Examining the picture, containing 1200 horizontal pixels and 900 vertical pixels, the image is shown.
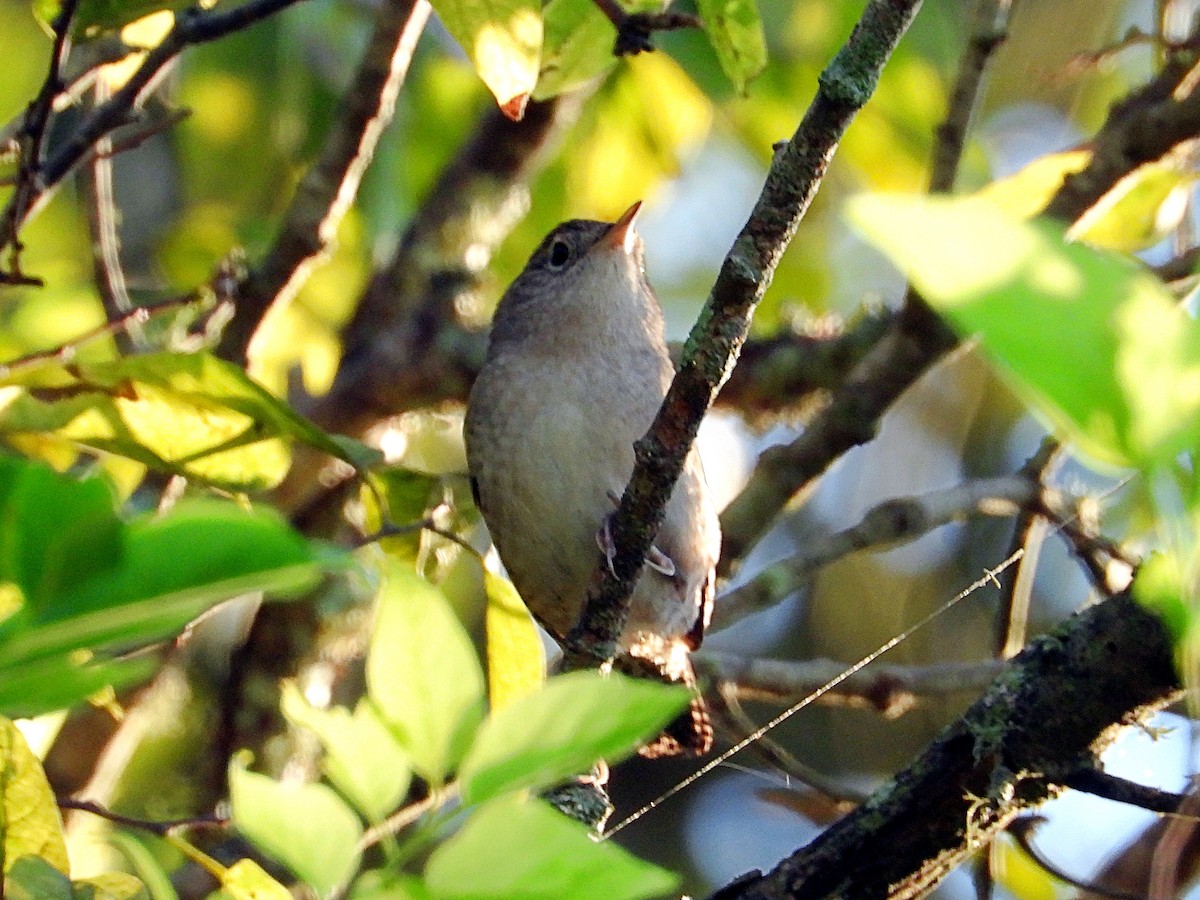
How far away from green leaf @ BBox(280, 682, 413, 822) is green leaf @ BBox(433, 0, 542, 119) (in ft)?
3.72

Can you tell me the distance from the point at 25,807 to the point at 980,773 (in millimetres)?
1213

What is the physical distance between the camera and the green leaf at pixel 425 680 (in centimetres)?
106

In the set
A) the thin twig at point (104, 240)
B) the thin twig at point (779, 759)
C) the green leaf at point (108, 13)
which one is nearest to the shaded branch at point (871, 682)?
the thin twig at point (779, 759)

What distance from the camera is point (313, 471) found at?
14.3 feet

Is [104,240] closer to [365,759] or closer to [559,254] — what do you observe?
[559,254]

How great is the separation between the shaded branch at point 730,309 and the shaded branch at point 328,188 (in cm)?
142

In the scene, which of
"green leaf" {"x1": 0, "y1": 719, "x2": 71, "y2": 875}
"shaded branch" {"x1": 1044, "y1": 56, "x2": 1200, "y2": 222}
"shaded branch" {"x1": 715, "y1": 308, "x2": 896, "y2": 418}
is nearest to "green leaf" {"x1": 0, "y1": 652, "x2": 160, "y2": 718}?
"green leaf" {"x1": 0, "y1": 719, "x2": 71, "y2": 875}

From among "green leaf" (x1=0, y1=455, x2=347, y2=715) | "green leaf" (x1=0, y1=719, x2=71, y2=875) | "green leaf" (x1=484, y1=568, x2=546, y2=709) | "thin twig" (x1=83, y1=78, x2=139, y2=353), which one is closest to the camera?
"green leaf" (x1=0, y1=455, x2=347, y2=715)

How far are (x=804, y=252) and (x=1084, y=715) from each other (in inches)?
134

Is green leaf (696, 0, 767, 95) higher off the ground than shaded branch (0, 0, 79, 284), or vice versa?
green leaf (696, 0, 767, 95)

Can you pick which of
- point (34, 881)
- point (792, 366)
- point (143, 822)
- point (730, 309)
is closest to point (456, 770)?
point (34, 881)

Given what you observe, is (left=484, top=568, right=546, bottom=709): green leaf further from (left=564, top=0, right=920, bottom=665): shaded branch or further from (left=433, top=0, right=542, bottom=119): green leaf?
(left=433, top=0, right=542, bottom=119): green leaf

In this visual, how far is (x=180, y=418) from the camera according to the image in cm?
240

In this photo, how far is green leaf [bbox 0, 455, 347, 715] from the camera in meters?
0.90
